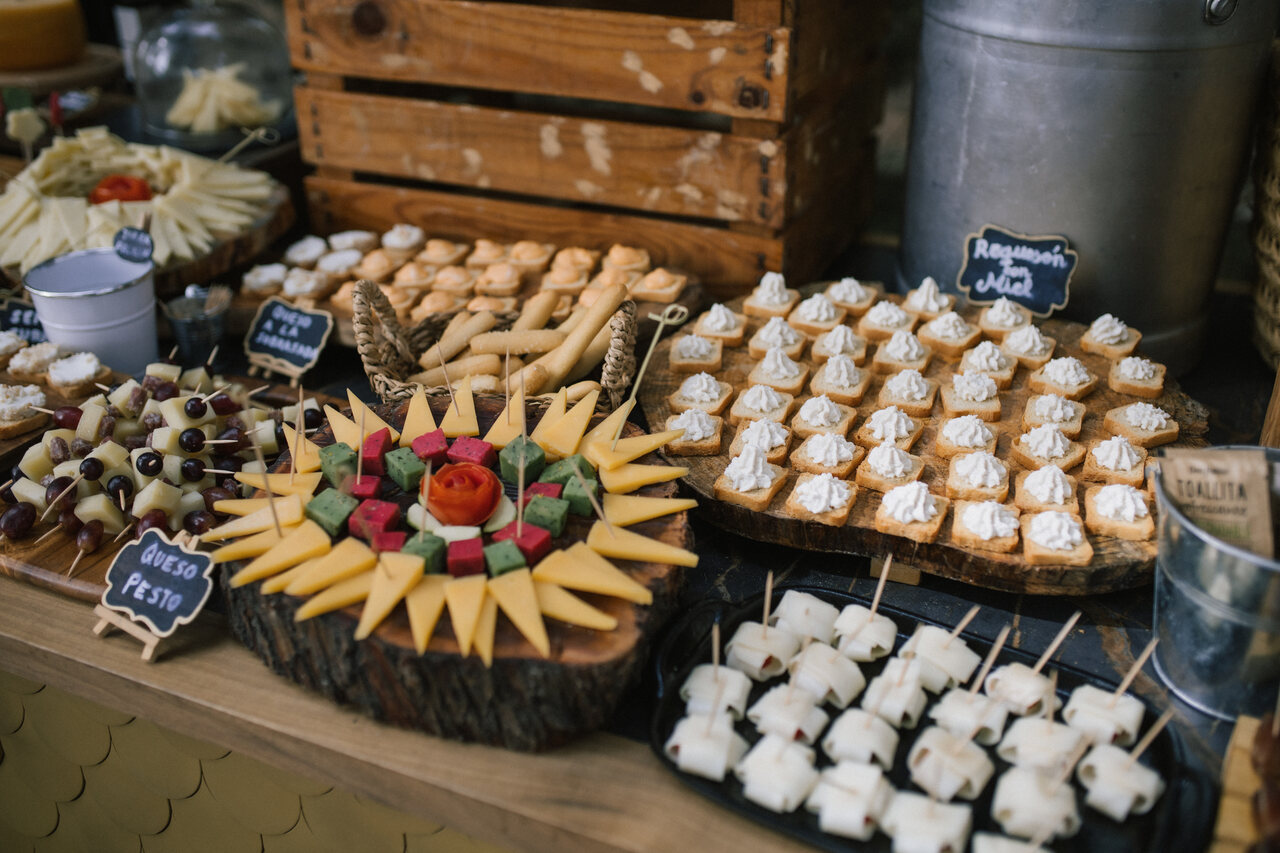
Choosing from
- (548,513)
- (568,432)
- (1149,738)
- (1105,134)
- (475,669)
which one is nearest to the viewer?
(1149,738)

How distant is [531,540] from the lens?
62.3 inches

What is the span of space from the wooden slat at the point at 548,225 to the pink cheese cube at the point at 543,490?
1204 millimetres

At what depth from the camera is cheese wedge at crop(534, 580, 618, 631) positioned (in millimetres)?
1459

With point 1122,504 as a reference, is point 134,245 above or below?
above

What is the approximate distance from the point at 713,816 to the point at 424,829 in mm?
558

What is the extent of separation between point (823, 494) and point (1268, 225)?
1.46 meters

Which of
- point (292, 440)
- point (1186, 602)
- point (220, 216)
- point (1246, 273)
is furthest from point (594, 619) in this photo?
point (1246, 273)

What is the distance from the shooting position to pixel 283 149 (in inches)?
134

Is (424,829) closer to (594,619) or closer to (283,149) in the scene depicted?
(594,619)

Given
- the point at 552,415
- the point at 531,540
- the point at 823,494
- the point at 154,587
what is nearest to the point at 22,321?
the point at 154,587

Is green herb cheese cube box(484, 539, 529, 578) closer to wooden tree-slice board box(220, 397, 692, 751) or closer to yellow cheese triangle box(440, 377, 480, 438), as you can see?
wooden tree-slice board box(220, 397, 692, 751)

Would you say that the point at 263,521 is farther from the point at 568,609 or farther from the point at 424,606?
the point at 568,609

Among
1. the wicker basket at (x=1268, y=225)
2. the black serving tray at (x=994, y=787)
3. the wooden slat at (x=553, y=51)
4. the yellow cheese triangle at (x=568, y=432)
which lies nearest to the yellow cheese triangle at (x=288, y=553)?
the yellow cheese triangle at (x=568, y=432)

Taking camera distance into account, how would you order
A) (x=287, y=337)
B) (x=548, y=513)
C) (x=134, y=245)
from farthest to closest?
(x=287, y=337) → (x=134, y=245) → (x=548, y=513)
